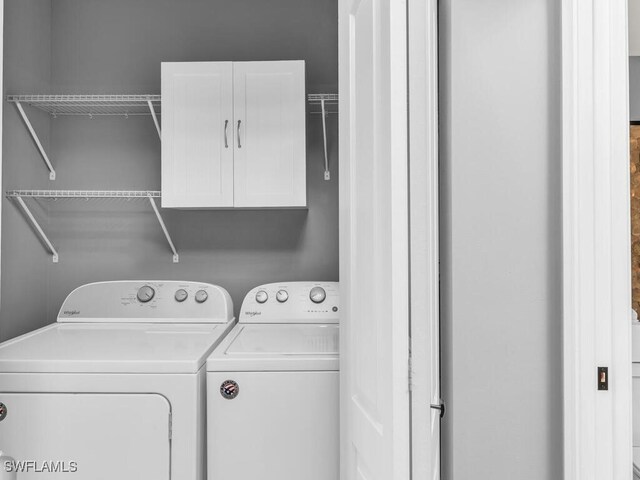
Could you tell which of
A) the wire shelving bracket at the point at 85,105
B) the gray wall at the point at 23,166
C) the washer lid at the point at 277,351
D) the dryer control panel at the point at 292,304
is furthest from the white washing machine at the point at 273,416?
the wire shelving bracket at the point at 85,105

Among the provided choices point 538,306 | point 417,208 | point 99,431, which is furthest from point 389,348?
point 99,431

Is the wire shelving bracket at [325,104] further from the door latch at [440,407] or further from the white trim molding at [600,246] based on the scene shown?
the door latch at [440,407]

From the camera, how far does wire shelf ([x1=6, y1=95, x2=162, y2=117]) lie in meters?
2.16

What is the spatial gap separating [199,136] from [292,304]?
2.98 feet

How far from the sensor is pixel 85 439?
154 cm

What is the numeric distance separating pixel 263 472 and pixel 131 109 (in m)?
1.87

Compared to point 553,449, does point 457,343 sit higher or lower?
higher

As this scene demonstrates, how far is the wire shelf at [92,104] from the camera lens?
2164 millimetres

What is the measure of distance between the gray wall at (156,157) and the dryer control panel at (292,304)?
19cm

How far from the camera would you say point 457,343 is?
1163mm

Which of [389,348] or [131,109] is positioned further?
[131,109]

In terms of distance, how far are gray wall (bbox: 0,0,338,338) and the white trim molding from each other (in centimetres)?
147

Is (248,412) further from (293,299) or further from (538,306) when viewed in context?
(538,306)

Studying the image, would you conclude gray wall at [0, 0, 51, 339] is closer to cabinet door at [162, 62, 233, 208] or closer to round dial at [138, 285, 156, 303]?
round dial at [138, 285, 156, 303]
